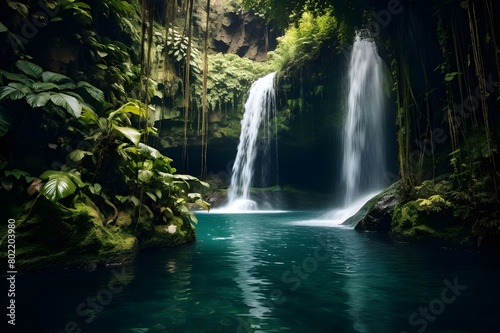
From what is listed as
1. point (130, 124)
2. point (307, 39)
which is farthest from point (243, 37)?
point (130, 124)

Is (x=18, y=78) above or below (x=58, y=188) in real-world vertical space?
above

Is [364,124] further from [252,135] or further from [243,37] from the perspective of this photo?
[243,37]

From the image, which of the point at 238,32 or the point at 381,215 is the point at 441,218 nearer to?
the point at 381,215

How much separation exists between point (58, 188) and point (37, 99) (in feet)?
4.41

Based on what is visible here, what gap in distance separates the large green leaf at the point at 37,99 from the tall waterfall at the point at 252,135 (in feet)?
51.5

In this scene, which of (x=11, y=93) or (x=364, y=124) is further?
(x=364, y=124)

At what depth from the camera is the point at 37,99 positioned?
4539 mm

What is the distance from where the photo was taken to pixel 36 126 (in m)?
5.38

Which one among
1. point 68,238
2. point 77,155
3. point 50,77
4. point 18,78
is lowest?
point 68,238

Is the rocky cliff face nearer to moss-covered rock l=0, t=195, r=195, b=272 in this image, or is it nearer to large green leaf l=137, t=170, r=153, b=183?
large green leaf l=137, t=170, r=153, b=183

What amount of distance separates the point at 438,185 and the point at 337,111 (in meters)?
11.1

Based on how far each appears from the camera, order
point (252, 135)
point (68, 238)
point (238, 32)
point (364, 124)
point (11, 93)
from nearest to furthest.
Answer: point (11, 93), point (68, 238), point (364, 124), point (252, 135), point (238, 32)

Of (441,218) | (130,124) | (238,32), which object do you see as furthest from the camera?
(238,32)

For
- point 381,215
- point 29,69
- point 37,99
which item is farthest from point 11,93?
point 381,215
